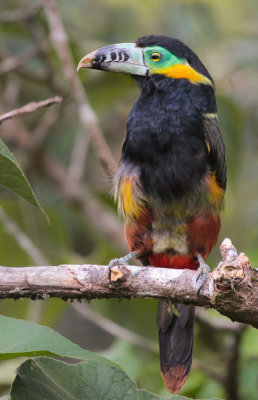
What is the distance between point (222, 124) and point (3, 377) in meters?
2.20

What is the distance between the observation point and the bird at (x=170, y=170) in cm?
297

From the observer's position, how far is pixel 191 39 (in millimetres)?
5168

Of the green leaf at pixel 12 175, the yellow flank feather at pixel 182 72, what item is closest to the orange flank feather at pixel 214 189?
the yellow flank feather at pixel 182 72

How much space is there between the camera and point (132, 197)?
302 cm

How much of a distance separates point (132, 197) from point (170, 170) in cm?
22

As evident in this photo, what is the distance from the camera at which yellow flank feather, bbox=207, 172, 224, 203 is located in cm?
302

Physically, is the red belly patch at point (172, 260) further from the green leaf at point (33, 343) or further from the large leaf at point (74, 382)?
the green leaf at point (33, 343)

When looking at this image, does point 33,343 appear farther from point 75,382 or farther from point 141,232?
point 141,232

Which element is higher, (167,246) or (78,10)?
(78,10)

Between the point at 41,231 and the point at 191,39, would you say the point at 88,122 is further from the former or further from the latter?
the point at 191,39

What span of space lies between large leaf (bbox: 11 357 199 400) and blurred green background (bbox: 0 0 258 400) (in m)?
1.06

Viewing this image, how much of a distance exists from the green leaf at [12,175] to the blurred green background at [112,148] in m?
1.28

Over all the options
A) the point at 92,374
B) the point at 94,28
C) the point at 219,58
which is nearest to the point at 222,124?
the point at 219,58

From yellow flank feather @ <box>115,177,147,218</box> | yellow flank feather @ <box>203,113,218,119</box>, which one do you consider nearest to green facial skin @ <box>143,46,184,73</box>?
yellow flank feather @ <box>203,113,218,119</box>
